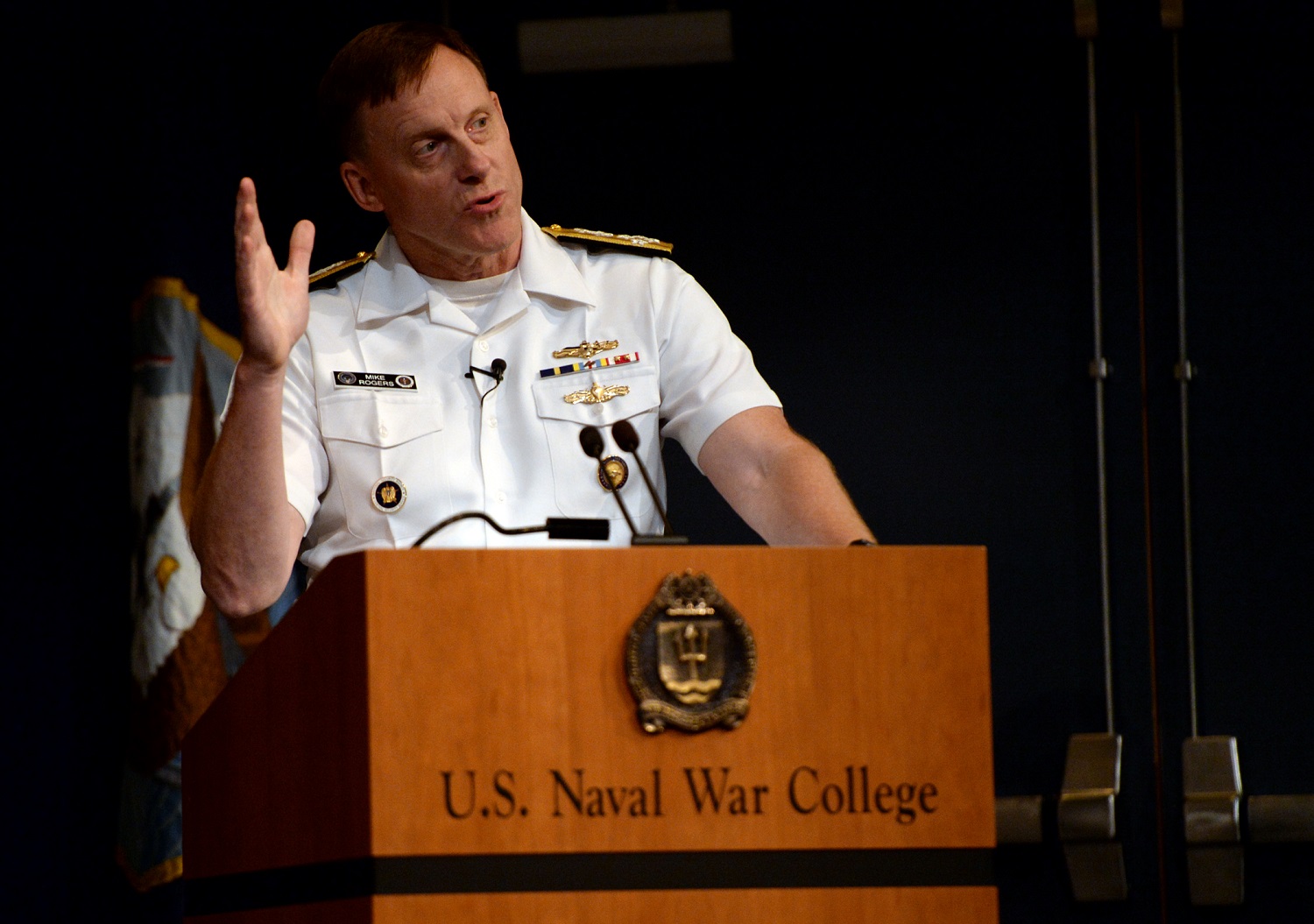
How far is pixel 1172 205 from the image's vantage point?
10.8 ft

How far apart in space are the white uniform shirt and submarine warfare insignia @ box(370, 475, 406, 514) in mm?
11

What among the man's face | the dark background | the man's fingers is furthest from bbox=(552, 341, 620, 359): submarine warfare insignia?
the dark background

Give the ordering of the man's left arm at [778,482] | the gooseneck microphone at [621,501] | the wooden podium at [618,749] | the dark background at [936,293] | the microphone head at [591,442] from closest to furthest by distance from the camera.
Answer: the wooden podium at [618,749] → the gooseneck microphone at [621,501] → the microphone head at [591,442] → the man's left arm at [778,482] → the dark background at [936,293]

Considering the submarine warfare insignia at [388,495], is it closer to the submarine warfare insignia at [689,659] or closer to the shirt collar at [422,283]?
the shirt collar at [422,283]

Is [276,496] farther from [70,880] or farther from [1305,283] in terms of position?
[1305,283]

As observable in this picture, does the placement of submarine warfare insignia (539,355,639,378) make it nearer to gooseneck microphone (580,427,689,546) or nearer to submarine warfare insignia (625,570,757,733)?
gooseneck microphone (580,427,689,546)

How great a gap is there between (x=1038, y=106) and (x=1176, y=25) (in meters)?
0.30

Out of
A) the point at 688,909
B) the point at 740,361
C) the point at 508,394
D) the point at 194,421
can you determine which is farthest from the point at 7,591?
the point at 688,909

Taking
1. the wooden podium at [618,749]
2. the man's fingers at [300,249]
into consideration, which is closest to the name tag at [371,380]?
the man's fingers at [300,249]

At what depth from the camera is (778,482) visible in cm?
210

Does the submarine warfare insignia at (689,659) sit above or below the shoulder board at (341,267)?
below

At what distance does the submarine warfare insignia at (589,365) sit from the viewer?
2.26 meters

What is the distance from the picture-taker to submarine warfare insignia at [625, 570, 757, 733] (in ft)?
4.46

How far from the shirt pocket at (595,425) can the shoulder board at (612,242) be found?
8.6 inches
